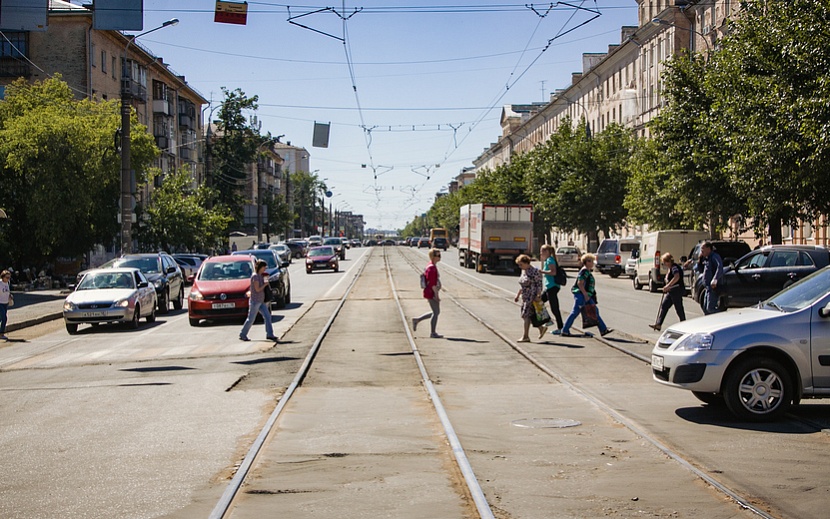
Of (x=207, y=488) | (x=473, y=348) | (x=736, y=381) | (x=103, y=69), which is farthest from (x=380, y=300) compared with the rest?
(x=103, y=69)

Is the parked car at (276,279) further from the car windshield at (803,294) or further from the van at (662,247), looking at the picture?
the car windshield at (803,294)

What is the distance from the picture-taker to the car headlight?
9.79m

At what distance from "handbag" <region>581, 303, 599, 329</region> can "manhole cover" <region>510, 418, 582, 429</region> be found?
863 centimetres

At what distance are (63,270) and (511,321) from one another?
31817 millimetres

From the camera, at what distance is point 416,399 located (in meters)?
11.6

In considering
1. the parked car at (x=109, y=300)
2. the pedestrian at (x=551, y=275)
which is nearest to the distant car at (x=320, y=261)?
the parked car at (x=109, y=300)

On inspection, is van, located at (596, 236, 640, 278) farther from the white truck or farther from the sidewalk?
the sidewalk

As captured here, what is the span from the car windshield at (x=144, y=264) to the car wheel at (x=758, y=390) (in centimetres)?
2296

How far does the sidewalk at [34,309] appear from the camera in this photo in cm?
2636

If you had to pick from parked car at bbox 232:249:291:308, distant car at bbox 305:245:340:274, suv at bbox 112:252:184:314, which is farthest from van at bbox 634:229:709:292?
distant car at bbox 305:245:340:274

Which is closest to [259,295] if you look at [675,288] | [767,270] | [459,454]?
[675,288]

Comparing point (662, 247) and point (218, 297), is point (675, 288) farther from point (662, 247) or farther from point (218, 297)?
point (662, 247)

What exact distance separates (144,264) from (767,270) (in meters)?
17.6

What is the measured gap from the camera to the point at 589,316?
1848 cm
